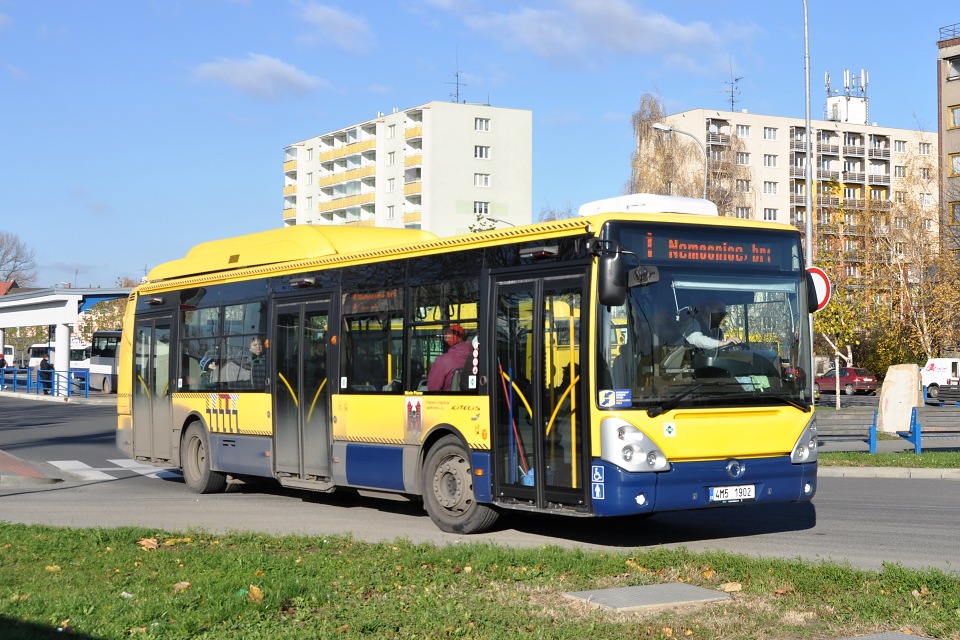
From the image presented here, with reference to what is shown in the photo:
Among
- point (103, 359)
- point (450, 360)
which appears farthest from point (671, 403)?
point (103, 359)

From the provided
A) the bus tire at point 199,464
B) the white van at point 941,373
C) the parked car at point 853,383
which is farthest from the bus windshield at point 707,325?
the parked car at point 853,383

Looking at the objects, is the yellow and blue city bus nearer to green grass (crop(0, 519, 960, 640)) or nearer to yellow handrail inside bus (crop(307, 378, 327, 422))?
yellow handrail inside bus (crop(307, 378, 327, 422))

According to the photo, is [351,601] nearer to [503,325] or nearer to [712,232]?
[503,325]

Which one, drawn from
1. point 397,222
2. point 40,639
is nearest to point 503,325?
point 40,639

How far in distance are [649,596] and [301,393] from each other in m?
7.96

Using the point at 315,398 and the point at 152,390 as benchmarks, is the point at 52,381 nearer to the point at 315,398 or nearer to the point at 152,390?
the point at 152,390

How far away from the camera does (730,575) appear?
9.05 meters

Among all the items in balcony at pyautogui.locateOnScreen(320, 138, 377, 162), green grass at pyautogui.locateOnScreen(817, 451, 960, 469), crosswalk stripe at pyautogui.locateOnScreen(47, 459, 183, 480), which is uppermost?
balcony at pyautogui.locateOnScreen(320, 138, 377, 162)

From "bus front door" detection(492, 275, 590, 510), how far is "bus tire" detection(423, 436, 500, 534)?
1.94 feet

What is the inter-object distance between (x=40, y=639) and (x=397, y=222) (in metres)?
116

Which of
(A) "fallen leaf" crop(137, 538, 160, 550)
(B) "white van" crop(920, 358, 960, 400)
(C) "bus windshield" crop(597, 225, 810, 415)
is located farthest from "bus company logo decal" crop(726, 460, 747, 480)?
(B) "white van" crop(920, 358, 960, 400)

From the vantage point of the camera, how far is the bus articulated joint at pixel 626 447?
10.8 metres

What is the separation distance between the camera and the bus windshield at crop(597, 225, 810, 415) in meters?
11.0

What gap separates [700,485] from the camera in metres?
11.2
